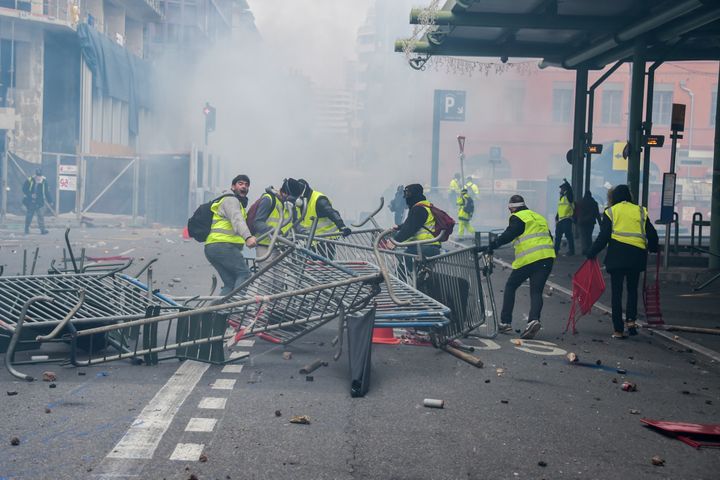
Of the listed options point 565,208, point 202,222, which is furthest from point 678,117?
point 202,222

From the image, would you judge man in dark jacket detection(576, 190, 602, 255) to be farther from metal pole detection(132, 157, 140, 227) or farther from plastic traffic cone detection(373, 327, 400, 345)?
metal pole detection(132, 157, 140, 227)

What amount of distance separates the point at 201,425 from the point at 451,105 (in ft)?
109

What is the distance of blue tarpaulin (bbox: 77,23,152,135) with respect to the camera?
35.3 meters

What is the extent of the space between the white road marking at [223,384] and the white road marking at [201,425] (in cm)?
92

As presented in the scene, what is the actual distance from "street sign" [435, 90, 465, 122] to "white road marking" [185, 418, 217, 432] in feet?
106

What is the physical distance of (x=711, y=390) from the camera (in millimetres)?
7320

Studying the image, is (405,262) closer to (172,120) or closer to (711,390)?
(711,390)

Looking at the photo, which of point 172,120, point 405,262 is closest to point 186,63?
point 172,120

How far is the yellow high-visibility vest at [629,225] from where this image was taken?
991cm

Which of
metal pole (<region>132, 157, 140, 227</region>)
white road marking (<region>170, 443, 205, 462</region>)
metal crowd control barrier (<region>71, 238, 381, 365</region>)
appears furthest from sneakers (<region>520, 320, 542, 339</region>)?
metal pole (<region>132, 157, 140, 227</region>)

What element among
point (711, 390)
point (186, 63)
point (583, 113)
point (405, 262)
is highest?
point (186, 63)

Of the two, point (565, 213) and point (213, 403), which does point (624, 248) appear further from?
point (565, 213)

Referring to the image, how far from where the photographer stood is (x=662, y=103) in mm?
59469

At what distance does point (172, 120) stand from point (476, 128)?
19.4 metres
